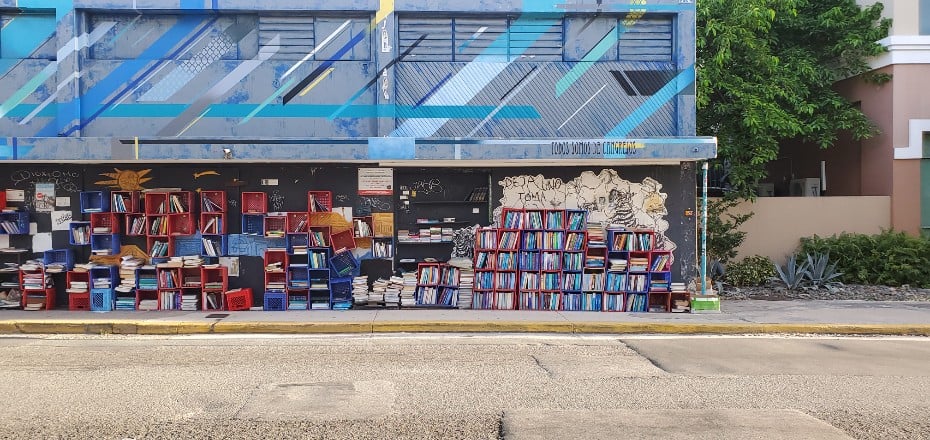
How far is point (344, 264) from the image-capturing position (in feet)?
41.1

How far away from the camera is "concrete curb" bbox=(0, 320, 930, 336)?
1048 cm

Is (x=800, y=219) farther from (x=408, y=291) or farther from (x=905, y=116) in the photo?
(x=408, y=291)

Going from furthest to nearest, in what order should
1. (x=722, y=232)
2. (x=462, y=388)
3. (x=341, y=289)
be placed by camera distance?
(x=722, y=232)
(x=341, y=289)
(x=462, y=388)

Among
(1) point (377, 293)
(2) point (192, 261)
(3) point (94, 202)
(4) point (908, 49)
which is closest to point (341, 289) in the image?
(1) point (377, 293)

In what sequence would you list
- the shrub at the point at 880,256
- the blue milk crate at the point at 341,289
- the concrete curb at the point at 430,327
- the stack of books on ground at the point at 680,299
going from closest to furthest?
the concrete curb at the point at 430,327 → the stack of books on ground at the point at 680,299 → the blue milk crate at the point at 341,289 → the shrub at the point at 880,256

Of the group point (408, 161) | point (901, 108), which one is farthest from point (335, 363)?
point (901, 108)

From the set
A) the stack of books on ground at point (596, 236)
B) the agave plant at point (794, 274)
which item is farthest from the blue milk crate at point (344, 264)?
the agave plant at point (794, 274)

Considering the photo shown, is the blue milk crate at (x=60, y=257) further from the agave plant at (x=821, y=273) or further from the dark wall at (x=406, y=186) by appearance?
the agave plant at (x=821, y=273)

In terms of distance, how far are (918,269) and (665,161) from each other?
678 cm

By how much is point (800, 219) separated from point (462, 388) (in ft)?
38.4

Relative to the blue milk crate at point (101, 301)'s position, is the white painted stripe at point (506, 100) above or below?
above

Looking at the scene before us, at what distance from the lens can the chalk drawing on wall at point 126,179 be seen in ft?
40.3

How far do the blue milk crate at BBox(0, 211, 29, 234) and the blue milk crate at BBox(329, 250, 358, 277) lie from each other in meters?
5.35

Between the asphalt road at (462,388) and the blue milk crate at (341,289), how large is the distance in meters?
2.59
